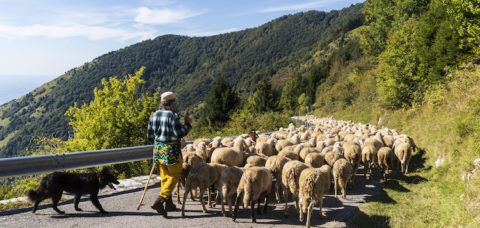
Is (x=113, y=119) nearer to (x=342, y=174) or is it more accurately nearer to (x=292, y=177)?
(x=292, y=177)

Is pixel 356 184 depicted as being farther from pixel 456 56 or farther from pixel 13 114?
pixel 13 114

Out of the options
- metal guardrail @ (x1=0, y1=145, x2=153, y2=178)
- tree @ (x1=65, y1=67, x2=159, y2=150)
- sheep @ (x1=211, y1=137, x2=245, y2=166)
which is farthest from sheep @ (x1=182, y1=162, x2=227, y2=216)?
tree @ (x1=65, y1=67, x2=159, y2=150)

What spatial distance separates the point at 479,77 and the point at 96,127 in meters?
18.7

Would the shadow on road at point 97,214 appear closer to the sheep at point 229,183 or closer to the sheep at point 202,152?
the sheep at point 229,183

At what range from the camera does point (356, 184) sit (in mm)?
8789

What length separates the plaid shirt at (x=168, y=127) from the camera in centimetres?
564

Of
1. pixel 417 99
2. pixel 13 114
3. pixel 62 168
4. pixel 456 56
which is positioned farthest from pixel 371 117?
pixel 13 114

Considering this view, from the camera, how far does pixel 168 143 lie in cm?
567

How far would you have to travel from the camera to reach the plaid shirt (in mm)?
5637

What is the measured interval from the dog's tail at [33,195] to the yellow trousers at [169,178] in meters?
2.32

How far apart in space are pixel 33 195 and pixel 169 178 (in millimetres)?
2538

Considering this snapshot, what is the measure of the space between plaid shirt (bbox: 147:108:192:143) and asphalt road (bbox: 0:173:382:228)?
5.26 feet

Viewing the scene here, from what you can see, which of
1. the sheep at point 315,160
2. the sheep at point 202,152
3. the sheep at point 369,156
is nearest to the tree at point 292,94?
the sheep at point 369,156

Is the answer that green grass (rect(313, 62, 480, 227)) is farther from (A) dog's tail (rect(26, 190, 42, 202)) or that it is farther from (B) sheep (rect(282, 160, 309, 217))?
(A) dog's tail (rect(26, 190, 42, 202))
